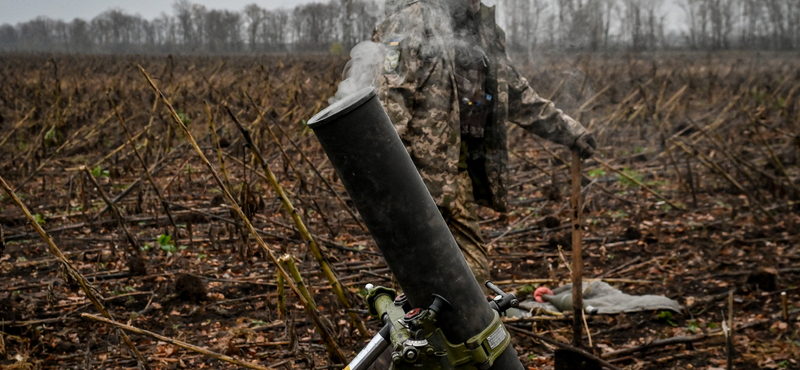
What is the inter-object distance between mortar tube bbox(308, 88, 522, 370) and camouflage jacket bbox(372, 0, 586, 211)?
1447 millimetres

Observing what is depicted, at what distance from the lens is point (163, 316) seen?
13.4 feet

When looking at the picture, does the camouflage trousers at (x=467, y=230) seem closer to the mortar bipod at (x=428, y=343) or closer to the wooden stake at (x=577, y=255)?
the wooden stake at (x=577, y=255)

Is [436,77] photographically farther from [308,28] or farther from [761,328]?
[308,28]

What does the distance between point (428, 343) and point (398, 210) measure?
1.24 feet

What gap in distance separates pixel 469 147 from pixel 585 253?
2.32 m

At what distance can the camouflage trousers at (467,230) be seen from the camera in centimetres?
343

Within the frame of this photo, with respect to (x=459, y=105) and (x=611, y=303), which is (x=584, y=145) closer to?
(x=459, y=105)

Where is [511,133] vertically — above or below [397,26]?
below

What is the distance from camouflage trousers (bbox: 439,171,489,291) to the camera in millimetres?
3430

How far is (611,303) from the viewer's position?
4.17 metres

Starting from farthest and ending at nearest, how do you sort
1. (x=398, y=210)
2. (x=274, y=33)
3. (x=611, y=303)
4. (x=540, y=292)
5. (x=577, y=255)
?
(x=274, y=33) → (x=540, y=292) → (x=611, y=303) → (x=577, y=255) → (x=398, y=210)

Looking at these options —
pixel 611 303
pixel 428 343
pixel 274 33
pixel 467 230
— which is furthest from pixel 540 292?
pixel 274 33

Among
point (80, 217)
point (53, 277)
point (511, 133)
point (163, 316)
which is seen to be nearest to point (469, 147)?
point (163, 316)

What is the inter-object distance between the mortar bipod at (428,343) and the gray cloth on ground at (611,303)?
7.70 ft
